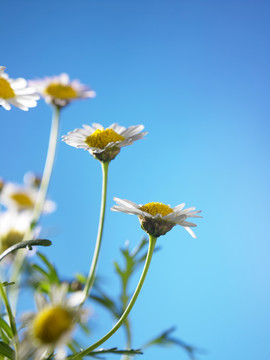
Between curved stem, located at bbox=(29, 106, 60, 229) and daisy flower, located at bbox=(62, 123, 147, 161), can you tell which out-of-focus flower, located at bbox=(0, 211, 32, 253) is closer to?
curved stem, located at bbox=(29, 106, 60, 229)

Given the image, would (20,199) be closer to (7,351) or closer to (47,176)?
(47,176)

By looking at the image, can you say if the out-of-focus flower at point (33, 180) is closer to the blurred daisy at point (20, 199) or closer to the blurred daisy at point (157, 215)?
the blurred daisy at point (20, 199)

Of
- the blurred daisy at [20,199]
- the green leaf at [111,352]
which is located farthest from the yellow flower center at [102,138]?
the blurred daisy at [20,199]

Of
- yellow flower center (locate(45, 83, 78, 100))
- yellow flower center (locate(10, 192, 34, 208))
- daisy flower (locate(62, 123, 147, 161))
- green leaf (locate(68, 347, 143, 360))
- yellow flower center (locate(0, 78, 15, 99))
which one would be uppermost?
yellow flower center (locate(45, 83, 78, 100))

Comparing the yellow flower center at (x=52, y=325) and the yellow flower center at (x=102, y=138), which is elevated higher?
the yellow flower center at (x=102, y=138)

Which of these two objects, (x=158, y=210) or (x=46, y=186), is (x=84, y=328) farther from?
(x=158, y=210)

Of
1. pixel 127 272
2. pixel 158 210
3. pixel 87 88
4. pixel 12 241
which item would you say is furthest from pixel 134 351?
pixel 87 88

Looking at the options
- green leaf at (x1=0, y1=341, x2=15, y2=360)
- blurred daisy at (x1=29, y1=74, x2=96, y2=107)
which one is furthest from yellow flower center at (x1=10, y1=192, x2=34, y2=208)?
green leaf at (x1=0, y1=341, x2=15, y2=360)

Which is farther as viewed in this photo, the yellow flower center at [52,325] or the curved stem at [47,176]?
the curved stem at [47,176]
